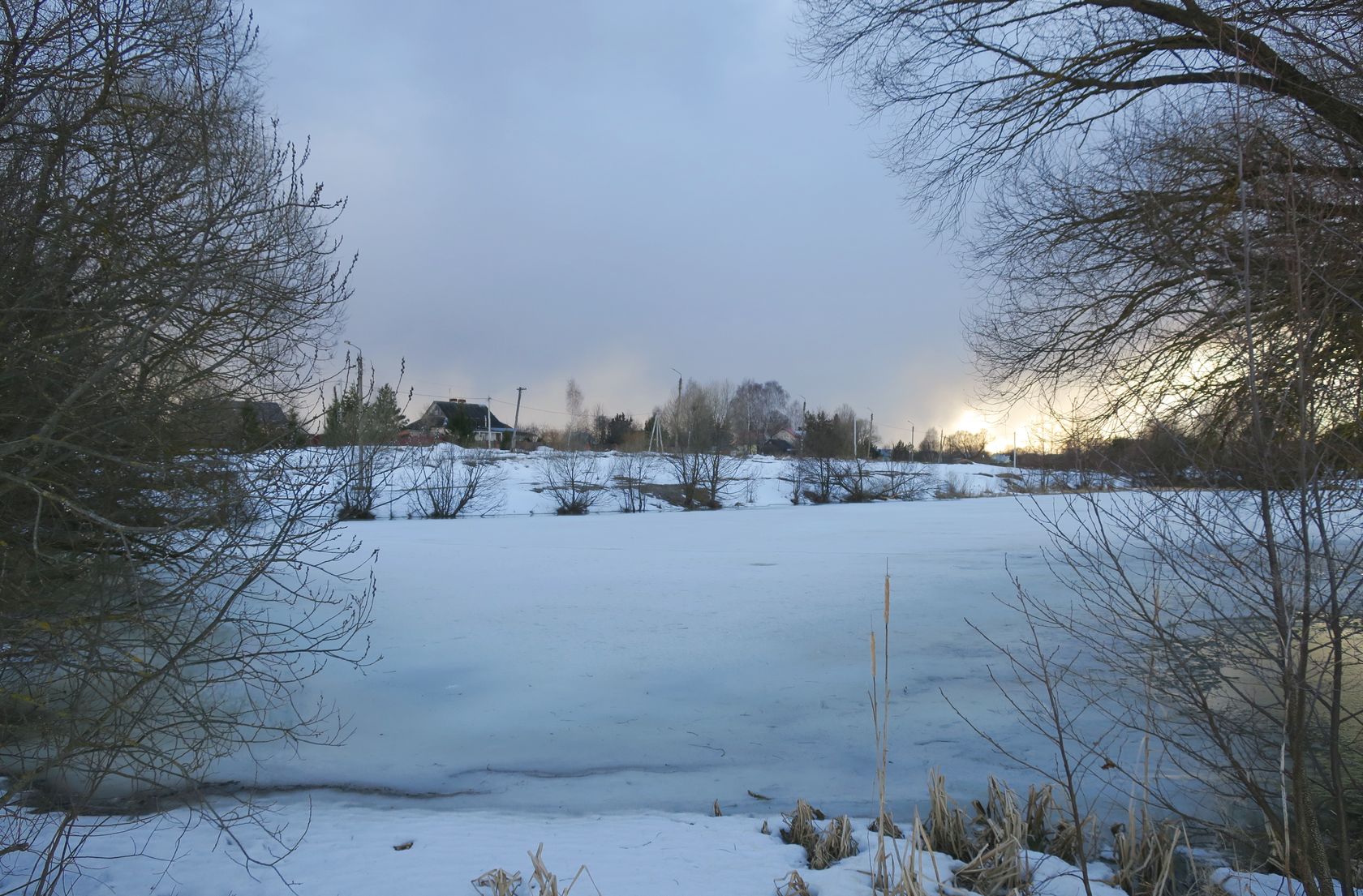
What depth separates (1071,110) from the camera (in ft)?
22.3

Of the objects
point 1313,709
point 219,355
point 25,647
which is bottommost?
point 25,647

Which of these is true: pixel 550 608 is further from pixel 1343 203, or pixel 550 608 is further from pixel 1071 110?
pixel 1343 203

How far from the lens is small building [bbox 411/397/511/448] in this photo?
3210 centimetres

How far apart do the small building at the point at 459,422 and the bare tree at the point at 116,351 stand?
66.4 feet

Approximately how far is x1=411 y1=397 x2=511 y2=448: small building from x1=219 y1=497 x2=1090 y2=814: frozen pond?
15163 mm

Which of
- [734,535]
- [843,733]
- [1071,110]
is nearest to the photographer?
[843,733]

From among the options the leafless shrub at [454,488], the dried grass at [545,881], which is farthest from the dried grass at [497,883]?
the leafless shrub at [454,488]

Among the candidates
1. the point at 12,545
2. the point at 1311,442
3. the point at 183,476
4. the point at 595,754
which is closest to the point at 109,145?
the point at 183,476

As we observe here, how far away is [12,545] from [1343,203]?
6.25 m

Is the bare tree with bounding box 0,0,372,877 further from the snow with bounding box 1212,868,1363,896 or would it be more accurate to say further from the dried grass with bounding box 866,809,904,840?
the snow with bounding box 1212,868,1363,896

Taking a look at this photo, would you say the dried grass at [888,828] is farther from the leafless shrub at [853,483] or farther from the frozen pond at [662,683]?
the leafless shrub at [853,483]

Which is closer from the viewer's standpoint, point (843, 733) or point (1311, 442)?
point (1311, 442)

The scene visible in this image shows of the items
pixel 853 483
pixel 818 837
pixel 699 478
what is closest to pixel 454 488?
pixel 699 478

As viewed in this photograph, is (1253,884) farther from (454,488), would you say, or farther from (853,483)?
(853,483)
